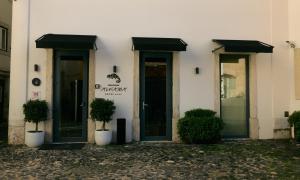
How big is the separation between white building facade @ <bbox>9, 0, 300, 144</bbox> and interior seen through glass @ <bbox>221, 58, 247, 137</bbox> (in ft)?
0.11

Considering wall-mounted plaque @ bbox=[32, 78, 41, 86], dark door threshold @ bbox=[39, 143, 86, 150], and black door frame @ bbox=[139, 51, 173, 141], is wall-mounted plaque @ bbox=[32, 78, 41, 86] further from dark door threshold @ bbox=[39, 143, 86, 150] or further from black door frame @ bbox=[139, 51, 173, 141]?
black door frame @ bbox=[139, 51, 173, 141]

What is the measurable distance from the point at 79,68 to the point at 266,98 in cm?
633

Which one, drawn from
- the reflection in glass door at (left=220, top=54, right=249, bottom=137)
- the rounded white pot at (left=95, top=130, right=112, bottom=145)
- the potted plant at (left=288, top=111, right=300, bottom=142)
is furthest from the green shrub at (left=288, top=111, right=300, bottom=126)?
the rounded white pot at (left=95, top=130, right=112, bottom=145)

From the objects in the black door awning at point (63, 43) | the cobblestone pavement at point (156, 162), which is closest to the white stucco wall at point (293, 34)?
the cobblestone pavement at point (156, 162)

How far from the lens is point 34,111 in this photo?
30.7 ft

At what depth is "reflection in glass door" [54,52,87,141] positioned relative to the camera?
33.2ft

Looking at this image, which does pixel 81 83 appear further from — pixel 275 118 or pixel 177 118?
pixel 275 118

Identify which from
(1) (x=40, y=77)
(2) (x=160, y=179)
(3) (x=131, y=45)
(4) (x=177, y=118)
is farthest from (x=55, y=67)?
(2) (x=160, y=179)

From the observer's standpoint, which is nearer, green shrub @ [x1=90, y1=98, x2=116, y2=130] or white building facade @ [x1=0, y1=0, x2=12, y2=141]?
green shrub @ [x1=90, y1=98, x2=116, y2=130]

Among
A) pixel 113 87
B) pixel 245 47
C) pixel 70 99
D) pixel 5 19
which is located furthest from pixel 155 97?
pixel 5 19

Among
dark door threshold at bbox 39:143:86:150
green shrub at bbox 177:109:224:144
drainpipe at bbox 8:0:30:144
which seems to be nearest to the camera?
dark door threshold at bbox 39:143:86:150

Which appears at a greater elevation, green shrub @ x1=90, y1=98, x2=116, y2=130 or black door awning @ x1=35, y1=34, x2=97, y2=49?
black door awning @ x1=35, y1=34, x2=97, y2=49

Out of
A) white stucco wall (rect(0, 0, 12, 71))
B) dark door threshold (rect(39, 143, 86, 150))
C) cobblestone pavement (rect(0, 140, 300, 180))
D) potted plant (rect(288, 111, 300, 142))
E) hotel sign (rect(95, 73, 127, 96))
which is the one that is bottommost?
cobblestone pavement (rect(0, 140, 300, 180))

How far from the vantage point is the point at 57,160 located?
781 cm
